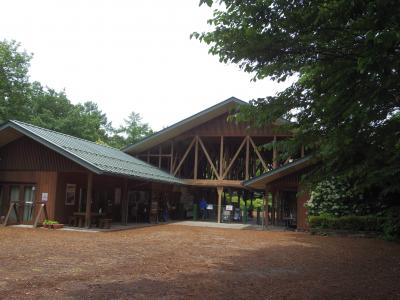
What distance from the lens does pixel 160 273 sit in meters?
7.95

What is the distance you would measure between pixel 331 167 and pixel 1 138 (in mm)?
15667

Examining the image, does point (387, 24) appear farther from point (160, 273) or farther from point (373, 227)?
point (373, 227)


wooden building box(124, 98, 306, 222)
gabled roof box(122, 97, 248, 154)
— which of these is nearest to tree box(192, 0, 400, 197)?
wooden building box(124, 98, 306, 222)

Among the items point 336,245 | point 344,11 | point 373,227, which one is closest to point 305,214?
point 373,227

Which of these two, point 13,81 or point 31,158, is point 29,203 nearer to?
point 31,158

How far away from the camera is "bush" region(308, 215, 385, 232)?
17.3 meters

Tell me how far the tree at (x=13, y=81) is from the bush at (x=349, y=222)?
3050 centimetres

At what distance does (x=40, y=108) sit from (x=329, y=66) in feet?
155

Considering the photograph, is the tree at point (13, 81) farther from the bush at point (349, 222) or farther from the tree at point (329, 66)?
the tree at point (329, 66)

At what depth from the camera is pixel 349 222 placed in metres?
17.8

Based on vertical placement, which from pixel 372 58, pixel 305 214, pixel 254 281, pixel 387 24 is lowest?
pixel 254 281

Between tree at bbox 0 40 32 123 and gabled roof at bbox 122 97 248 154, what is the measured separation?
18.0 m

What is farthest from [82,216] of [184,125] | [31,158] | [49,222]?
[184,125]

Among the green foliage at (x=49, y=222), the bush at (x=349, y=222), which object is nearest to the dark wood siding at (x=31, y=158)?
the green foliage at (x=49, y=222)
